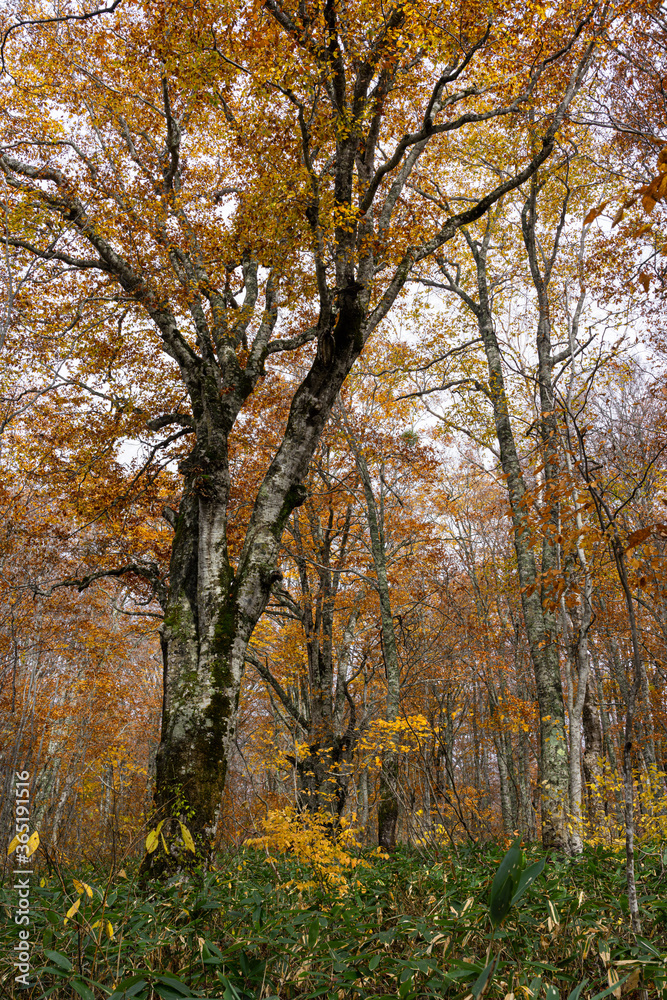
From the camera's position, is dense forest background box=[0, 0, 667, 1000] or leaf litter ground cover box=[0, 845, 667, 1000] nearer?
leaf litter ground cover box=[0, 845, 667, 1000]

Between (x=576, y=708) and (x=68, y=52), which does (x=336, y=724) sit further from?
(x=68, y=52)

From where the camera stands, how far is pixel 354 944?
184cm

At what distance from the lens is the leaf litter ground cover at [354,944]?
1.44 m

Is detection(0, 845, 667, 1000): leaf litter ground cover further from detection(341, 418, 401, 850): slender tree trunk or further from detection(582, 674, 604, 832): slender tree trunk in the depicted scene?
detection(582, 674, 604, 832): slender tree trunk

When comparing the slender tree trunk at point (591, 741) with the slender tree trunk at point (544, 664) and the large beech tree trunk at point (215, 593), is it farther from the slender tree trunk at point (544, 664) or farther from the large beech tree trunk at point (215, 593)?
the large beech tree trunk at point (215, 593)

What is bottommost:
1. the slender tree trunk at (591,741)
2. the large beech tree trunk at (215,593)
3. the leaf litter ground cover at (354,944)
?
the slender tree trunk at (591,741)

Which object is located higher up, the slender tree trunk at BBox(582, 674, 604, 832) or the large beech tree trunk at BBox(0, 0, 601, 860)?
the large beech tree trunk at BBox(0, 0, 601, 860)

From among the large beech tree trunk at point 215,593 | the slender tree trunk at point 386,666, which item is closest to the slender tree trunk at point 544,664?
the slender tree trunk at point 386,666

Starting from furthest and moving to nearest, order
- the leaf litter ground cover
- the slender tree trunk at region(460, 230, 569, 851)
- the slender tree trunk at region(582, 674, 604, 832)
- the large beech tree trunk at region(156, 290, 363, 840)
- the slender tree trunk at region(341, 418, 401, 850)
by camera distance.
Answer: the slender tree trunk at region(582, 674, 604, 832), the slender tree trunk at region(341, 418, 401, 850), the slender tree trunk at region(460, 230, 569, 851), the large beech tree trunk at region(156, 290, 363, 840), the leaf litter ground cover

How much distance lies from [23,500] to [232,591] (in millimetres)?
5894

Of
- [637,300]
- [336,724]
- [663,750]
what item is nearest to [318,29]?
[637,300]

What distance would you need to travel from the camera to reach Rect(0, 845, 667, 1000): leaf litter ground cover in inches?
56.8

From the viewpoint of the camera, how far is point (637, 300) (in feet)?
28.5

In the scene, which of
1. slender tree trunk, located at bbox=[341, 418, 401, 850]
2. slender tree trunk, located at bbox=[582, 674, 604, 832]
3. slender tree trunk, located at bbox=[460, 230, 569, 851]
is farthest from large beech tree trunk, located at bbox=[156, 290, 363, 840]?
slender tree trunk, located at bbox=[582, 674, 604, 832]
